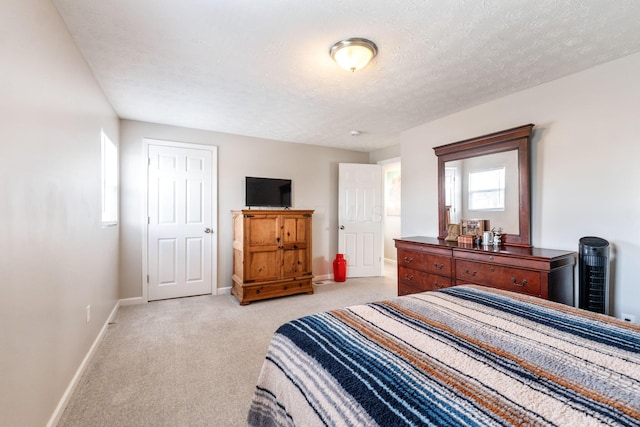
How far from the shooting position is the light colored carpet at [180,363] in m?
1.75

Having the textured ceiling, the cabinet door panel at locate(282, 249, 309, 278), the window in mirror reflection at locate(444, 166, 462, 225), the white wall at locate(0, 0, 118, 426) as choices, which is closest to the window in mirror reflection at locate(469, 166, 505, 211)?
the window in mirror reflection at locate(444, 166, 462, 225)

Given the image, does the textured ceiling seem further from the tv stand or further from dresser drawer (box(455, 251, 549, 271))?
dresser drawer (box(455, 251, 549, 271))

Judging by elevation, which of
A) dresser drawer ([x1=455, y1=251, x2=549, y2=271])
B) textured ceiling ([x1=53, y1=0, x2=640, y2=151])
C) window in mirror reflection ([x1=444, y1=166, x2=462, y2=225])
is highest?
textured ceiling ([x1=53, y1=0, x2=640, y2=151])

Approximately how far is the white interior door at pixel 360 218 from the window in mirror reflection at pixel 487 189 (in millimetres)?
2155

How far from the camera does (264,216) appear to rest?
388cm

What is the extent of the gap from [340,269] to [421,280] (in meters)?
1.91

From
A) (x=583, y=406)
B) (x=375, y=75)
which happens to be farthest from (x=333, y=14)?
(x=583, y=406)

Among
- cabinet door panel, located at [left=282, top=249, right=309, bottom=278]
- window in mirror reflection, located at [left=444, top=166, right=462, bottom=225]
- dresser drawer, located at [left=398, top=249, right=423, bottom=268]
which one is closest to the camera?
dresser drawer, located at [left=398, top=249, right=423, bottom=268]

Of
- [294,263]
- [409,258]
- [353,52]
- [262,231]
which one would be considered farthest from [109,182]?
[409,258]

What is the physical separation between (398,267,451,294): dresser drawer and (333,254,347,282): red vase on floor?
157cm

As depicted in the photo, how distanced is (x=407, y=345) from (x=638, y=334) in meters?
0.93

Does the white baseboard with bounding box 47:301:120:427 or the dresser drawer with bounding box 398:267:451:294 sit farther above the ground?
the dresser drawer with bounding box 398:267:451:294

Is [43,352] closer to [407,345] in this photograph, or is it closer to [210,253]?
[407,345]

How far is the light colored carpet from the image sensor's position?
5.74ft
